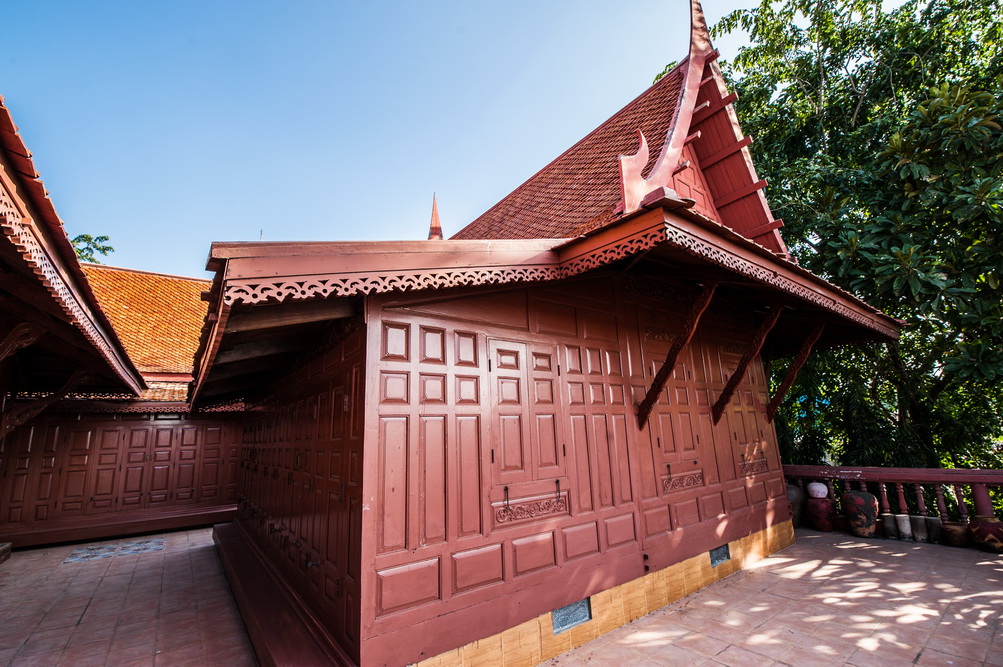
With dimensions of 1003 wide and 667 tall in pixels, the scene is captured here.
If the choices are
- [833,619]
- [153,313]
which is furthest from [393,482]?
[153,313]

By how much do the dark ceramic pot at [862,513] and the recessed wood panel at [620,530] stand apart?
14.5 ft

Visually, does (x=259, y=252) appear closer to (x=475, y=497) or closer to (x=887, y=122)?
(x=475, y=497)

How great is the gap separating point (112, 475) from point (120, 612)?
5.86 metres

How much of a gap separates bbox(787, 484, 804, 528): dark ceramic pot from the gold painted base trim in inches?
69.9

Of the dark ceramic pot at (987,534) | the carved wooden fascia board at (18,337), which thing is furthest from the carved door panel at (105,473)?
the dark ceramic pot at (987,534)

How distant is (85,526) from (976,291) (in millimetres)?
15197

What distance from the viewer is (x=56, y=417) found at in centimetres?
888

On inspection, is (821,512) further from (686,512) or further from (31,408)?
(31,408)

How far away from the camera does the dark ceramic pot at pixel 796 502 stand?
696cm

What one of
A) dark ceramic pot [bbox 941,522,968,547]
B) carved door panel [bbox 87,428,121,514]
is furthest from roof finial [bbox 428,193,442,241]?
dark ceramic pot [bbox 941,522,968,547]

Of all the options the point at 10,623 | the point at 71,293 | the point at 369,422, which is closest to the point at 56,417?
the point at 10,623

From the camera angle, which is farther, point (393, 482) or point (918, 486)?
point (918, 486)

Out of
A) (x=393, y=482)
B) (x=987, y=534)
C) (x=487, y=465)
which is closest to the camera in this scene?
(x=393, y=482)

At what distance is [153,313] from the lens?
39.8ft
